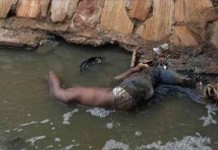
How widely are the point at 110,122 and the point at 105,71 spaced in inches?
46.2

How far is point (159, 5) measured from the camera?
6.77 metres

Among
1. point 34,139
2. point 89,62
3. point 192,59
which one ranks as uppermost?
point 192,59

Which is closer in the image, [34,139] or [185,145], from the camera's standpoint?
[185,145]

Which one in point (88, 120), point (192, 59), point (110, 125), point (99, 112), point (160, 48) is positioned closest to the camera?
point (110, 125)

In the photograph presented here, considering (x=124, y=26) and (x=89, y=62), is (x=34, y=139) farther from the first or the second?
(x=124, y=26)

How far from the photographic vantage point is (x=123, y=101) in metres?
5.76

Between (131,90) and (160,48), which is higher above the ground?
(160,48)

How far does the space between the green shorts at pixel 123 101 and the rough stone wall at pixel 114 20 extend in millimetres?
1288

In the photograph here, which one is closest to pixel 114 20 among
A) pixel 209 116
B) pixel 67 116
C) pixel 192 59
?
→ pixel 192 59

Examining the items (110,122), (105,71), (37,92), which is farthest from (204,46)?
(37,92)

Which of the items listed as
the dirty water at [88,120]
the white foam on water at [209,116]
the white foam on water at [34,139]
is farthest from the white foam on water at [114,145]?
the white foam on water at [209,116]

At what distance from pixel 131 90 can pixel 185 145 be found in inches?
40.8

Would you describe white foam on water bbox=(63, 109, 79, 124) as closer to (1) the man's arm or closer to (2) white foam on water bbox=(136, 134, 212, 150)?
(1) the man's arm

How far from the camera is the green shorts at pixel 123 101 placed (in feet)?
18.9
